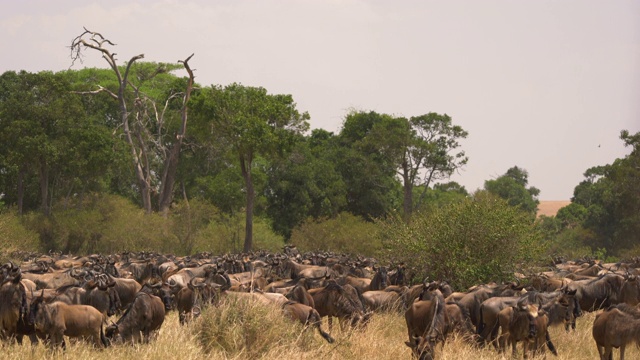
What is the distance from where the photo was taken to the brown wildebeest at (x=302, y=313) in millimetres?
14016

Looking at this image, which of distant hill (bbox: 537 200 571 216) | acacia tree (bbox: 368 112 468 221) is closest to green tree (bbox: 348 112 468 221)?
acacia tree (bbox: 368 112 468 221)

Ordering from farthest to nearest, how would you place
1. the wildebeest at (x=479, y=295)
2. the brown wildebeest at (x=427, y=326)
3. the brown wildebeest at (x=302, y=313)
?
the wildebeest at (x=479, y=295) < the brown wildebeest at (x=302, y=313) < the brown wildebeest at (x=427, y=326)

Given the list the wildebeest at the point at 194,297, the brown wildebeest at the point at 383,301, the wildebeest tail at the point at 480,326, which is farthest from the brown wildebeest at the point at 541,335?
the wildebeest at the point at 194,297

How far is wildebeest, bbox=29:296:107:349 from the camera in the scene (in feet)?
41.3

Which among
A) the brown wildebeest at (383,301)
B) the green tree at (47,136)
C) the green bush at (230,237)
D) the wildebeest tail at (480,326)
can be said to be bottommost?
the wildebeest tail at (480,326)

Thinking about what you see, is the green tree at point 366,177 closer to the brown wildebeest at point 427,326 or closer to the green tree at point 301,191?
the green tree at point 301,191

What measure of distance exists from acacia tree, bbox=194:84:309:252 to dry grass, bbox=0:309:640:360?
84.2ft

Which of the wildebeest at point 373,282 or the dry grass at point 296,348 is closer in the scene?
the dry grass at point 296,348

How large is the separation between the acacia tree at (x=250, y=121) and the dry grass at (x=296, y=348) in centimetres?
2566

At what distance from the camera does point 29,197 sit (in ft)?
161

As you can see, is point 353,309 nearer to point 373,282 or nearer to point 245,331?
point 245,331

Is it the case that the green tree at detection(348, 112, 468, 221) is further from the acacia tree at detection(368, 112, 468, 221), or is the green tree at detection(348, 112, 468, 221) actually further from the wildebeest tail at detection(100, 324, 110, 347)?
the wildebeest tail at detection(100, 324, 110, 347)

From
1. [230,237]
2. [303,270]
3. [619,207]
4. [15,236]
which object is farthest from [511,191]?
[303,270]

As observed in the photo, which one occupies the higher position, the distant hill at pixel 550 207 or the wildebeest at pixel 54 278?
the distant hill at pixel 550 207
